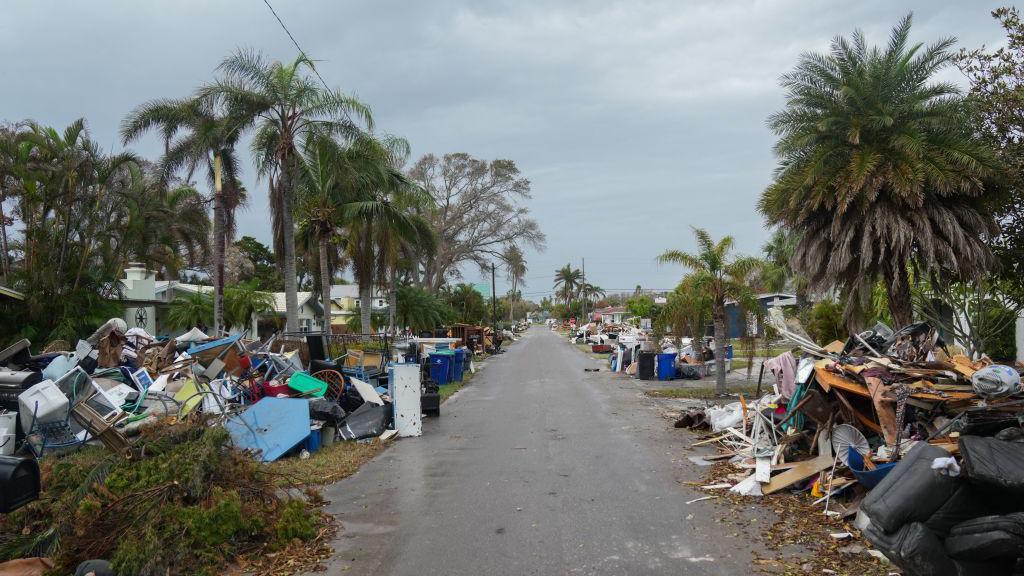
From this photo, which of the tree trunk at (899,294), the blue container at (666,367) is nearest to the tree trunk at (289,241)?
the blue container at (666,367)

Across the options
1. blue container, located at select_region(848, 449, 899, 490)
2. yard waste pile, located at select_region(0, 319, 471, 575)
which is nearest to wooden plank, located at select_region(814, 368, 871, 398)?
blue container, located at select_region(848, 449, 899, 490)

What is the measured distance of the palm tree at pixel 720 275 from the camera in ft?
62.2

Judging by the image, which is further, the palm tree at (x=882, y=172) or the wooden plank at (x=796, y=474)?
the palm tree at (x=882, y=172)

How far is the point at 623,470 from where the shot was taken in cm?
959

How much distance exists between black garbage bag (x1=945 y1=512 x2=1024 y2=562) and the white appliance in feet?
31.0

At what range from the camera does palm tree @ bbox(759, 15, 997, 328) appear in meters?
13.8

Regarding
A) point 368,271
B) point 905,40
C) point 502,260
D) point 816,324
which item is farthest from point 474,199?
point 905,40

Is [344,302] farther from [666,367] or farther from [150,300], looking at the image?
[666,367]

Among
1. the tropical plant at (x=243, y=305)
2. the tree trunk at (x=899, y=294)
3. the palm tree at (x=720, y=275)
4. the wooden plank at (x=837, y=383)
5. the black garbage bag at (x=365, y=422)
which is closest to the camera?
the wooden plank at (x=837, y=383)

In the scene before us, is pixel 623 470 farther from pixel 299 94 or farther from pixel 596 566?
pixel 299 94

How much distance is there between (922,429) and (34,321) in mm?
24579

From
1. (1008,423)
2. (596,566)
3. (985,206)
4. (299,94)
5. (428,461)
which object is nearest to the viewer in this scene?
(596,566)

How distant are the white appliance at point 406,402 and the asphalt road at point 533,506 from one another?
39cm

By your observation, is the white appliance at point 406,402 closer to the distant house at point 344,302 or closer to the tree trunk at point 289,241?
the tree trunk at point 289,241
